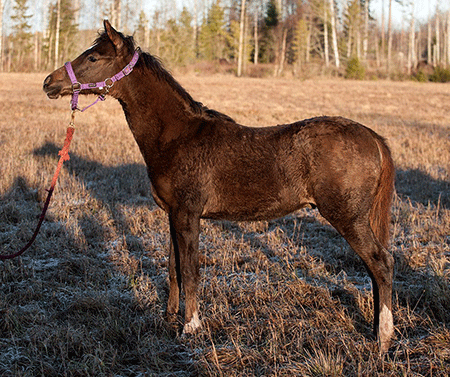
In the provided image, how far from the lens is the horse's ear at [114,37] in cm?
360

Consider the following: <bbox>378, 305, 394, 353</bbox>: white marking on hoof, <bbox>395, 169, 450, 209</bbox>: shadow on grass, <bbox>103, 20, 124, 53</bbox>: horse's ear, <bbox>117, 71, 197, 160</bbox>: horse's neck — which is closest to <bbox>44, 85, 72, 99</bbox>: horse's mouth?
<bbox>117, 71, 197, 160</bbox>: horse's neck

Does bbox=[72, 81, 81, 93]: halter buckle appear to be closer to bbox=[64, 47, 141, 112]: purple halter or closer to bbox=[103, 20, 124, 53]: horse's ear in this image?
bbox=[64, 47, 141, 112]: purple halter

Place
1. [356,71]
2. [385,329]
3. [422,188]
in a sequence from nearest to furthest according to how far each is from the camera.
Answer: [385,329] < [422,188] < [356,71]

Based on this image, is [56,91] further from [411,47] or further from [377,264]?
[411,47]

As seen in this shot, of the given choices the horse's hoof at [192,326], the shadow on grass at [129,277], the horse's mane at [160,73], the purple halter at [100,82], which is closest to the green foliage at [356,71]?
the shadow on grass at [129,277]

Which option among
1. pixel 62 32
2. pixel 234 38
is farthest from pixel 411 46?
pixel 62 32

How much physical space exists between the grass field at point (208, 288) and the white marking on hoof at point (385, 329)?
7 cm

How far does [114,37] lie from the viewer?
366 cm

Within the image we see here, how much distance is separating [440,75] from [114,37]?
47.4 m

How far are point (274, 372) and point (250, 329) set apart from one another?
2.05 feet

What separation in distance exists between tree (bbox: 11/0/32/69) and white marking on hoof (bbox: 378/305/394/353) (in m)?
55.1

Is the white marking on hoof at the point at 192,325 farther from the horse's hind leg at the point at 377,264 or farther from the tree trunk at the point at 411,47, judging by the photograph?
the tree trunk at the point at 411,47

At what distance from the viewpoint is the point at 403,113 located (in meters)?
20.1

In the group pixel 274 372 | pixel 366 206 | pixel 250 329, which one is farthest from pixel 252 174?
pixel 274 372
